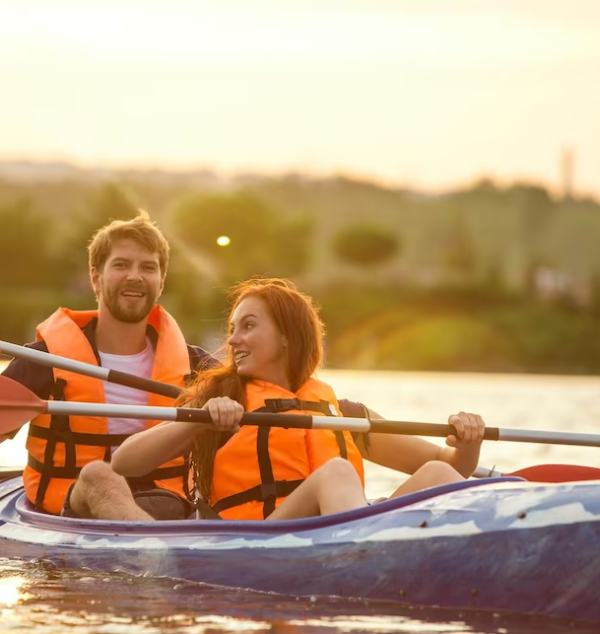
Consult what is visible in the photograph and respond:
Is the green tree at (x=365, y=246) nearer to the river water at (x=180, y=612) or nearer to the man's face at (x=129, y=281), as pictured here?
the man's face at (x=129, y=281)

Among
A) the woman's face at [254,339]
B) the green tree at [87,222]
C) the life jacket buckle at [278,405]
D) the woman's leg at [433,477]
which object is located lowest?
the woman's leg at [433,477]

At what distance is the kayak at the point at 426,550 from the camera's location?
381cm

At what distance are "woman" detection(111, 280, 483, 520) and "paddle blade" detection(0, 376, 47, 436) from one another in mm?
526

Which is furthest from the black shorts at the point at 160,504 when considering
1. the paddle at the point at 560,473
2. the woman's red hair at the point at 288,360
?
the paddle at the point at 560,473

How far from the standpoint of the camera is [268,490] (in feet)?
14.5

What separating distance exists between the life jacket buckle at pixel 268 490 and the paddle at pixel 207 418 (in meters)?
0.21

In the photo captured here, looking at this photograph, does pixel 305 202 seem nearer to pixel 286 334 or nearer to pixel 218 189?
pixel 218 189

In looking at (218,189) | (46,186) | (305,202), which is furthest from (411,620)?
(46,186)

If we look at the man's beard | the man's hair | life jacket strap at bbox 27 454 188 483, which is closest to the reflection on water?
life jacket strap at bbox 27 454 188 483

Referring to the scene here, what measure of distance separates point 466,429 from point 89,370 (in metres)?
1.47

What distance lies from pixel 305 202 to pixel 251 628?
70.4m

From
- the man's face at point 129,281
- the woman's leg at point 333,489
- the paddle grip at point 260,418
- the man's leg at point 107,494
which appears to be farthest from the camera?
the man's face at point 129,281

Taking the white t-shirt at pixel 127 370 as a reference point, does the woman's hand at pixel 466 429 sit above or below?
below

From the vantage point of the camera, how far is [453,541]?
3924mm
